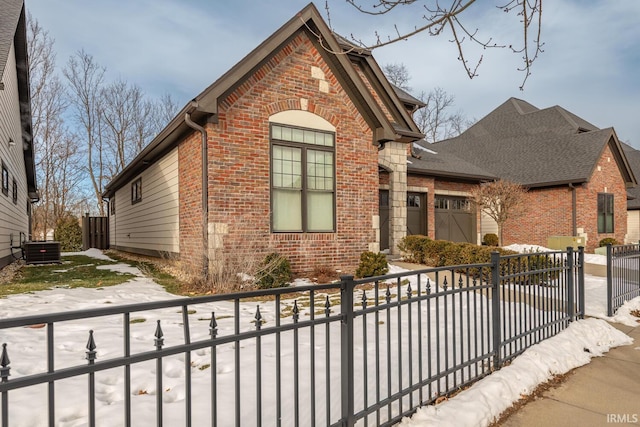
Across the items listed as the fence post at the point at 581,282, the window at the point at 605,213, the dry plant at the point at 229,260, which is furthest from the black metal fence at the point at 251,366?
the window at the point at 605,213

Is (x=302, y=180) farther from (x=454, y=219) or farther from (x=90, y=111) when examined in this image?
(x=90, y=111)

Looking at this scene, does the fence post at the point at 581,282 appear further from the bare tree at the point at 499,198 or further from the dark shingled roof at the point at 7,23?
the bare tree at the point at 499,198

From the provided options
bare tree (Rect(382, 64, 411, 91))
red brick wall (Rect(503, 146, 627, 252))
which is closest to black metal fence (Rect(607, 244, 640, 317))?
red brick wall (Rect(503, 146, 627, 252))

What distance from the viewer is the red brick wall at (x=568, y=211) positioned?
18.5 m

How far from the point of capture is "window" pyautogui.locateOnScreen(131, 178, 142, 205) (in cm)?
1473

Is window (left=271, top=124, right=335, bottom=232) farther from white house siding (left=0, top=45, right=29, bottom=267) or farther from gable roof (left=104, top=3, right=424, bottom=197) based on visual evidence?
white house siding (left=0, top=45, right=29, bottom=267)

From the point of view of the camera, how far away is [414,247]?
41.7 feet

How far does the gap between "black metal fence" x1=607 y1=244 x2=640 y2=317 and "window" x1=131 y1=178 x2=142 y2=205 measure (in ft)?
46.0

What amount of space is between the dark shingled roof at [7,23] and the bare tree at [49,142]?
14153mm

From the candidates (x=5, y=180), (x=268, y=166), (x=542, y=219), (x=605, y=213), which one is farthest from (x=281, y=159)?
(x=605, y=213)

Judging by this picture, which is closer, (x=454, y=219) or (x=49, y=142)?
(x=454, y=219)

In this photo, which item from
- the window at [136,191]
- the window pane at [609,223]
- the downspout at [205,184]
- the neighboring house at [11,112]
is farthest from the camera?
the window pane at [609,223]

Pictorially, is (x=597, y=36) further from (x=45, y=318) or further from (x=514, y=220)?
(x=514, y=220)

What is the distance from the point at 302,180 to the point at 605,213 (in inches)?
702
